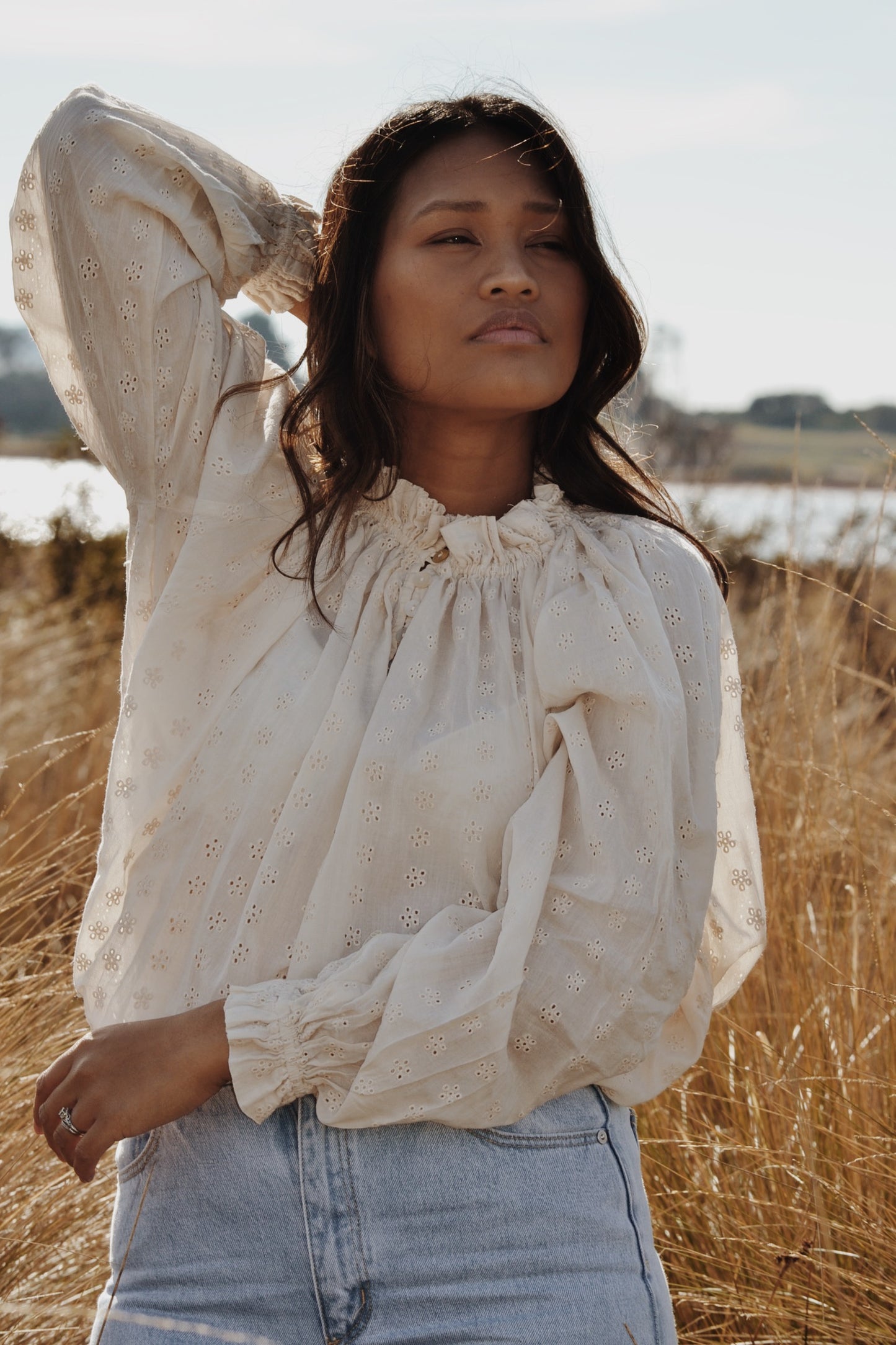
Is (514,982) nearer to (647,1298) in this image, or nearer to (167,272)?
(647,1298)

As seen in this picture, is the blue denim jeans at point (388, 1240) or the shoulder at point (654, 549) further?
the shoulder at point (654, 549)

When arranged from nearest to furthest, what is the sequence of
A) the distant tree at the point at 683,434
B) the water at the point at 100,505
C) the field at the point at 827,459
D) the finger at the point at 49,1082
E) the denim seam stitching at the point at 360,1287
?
the denim seam stitching at the point at 360,1287 < the finger at the point at 49,1082 < the field at the point at 827,459 < the water at the point at 100,505 < the distant tree at the point at 683,434

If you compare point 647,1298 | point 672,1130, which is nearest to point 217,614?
point 647,1298

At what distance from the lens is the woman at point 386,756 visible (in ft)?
4.84

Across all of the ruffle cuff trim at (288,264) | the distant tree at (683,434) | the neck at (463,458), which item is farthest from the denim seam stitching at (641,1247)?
the distant tree at (683,434)

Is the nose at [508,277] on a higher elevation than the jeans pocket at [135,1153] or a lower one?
higher

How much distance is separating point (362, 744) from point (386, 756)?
0.13ft

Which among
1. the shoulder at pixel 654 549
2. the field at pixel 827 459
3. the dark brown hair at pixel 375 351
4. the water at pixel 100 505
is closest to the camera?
the shoulder at pixel 654 549

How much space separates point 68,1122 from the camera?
60.0 inches

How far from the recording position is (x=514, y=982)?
4.87ft

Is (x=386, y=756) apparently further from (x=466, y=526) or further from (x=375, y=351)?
(x=375, y=351)

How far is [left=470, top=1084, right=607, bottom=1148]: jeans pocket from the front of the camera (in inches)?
60.0

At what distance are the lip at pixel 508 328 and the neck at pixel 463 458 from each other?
15 cm

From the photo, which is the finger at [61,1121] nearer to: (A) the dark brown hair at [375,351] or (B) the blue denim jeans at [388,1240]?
(B) the blue denim jeans at [388,1240]
